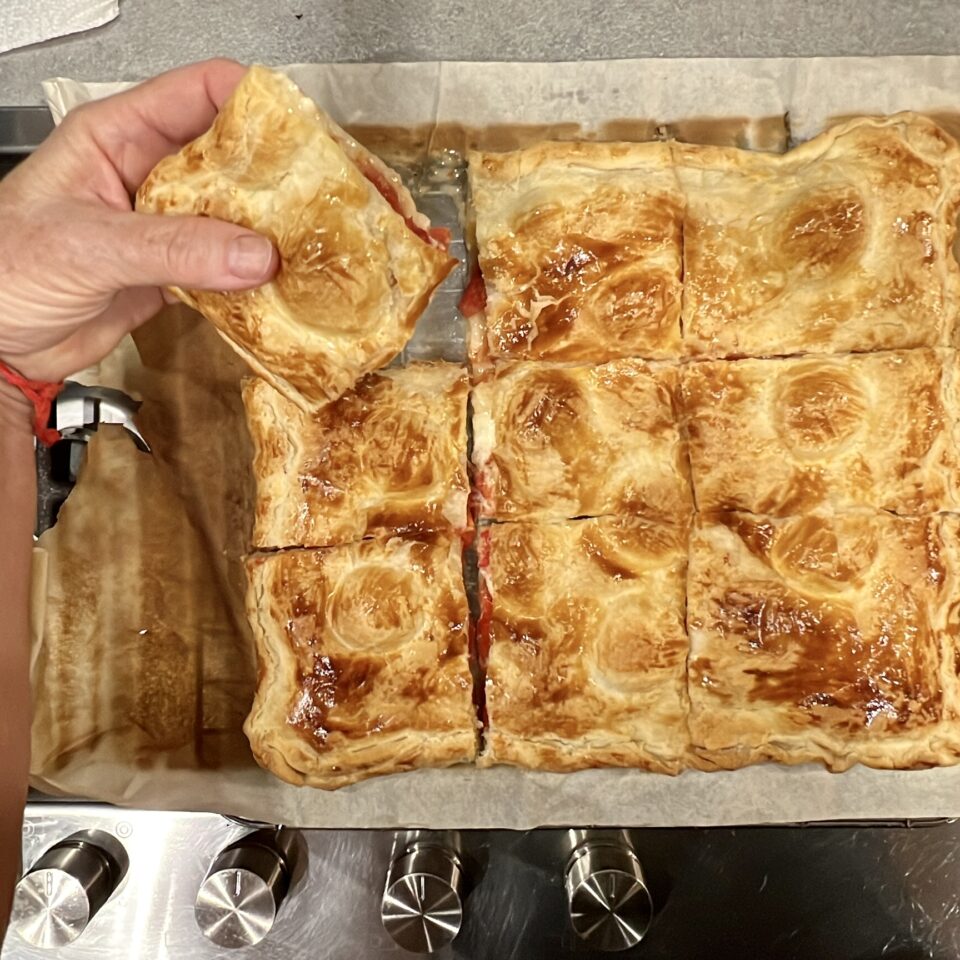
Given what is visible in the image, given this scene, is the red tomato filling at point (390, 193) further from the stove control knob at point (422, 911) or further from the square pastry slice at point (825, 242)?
the stove control knob at point (422, 911)

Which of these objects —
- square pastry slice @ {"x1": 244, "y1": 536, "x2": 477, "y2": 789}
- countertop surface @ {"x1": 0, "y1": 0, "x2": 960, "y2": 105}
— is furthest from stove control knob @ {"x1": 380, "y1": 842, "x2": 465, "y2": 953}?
countertop surface @ {"x1": 0, "y1": 0, "x2": 960, "y2": 105}

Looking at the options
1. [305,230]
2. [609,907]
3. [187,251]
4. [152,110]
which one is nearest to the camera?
[187,251]

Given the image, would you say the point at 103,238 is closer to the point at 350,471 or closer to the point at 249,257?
the point at 249,257

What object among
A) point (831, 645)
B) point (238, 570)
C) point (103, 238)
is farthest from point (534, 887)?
A: point (103, 238)

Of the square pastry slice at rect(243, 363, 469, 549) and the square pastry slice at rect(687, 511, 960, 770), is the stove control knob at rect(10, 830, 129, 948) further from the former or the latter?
the square pastry slice at rect(687, 511, 960, 770)

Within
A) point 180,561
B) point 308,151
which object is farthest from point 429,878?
point 308,151
